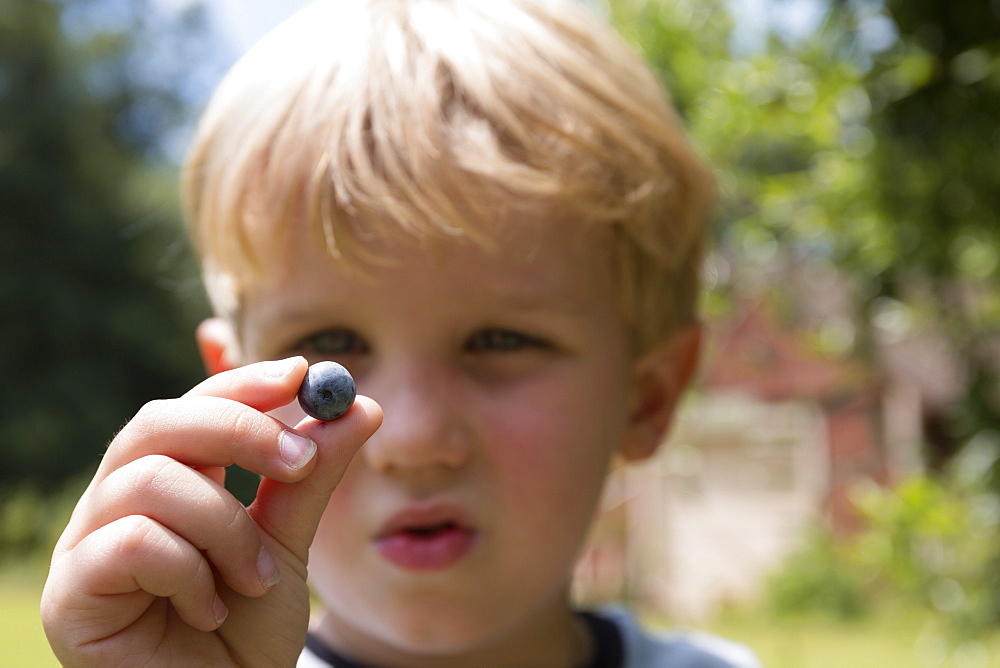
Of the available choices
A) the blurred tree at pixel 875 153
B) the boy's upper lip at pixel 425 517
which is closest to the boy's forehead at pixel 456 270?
the boy's upper lip at pixel 425 517

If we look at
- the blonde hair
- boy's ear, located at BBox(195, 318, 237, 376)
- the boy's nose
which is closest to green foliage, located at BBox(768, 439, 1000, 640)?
the blonde hair

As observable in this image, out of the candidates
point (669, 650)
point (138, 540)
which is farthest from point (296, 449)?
point (669, 650)

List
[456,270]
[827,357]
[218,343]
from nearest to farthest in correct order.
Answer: [456,270] < [218,343] < [827,357]

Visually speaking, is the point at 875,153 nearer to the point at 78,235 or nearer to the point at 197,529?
the point at 197,529

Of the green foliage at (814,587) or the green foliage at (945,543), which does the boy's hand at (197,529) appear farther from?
the green foliage at (814,587)

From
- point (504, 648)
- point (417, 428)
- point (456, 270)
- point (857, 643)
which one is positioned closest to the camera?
point (417, 428)

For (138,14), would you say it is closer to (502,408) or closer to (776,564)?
(776,564)

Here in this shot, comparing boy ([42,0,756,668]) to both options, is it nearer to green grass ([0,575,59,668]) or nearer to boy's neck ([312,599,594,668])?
boy's neck ([312,599,594,668])
